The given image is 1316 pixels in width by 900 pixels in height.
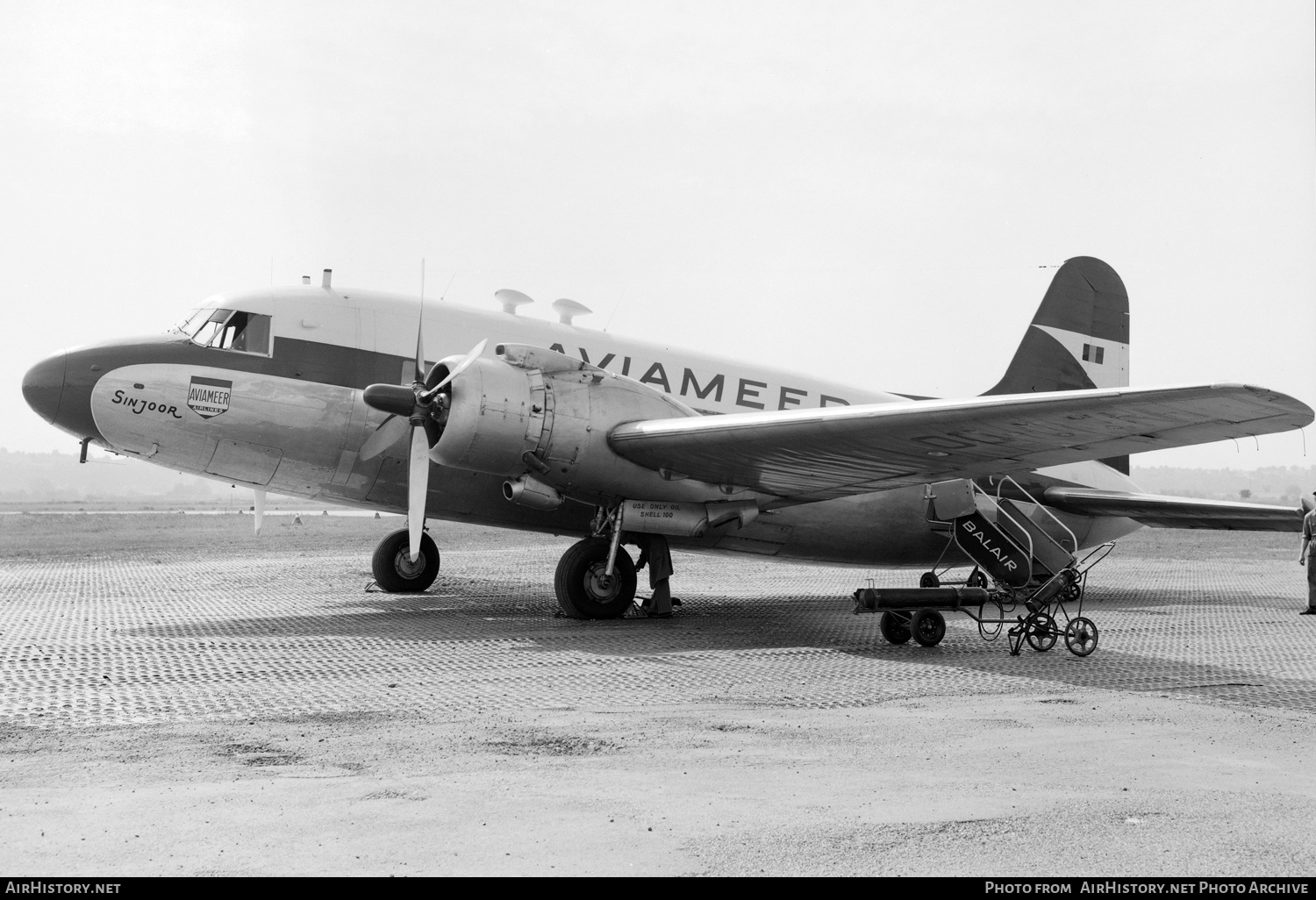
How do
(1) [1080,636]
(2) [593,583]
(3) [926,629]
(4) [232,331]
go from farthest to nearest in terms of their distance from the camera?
(4) [232,331]
(2) [593,583]
(3) [926,629]
(1) [1080,636]

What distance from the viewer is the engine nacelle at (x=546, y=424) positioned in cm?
1142

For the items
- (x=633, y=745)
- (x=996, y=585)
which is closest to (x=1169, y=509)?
(x=996, y=585)

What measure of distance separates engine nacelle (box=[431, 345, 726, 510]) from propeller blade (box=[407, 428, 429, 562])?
1.02 m

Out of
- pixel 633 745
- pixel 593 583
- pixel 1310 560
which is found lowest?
pixel 593 583

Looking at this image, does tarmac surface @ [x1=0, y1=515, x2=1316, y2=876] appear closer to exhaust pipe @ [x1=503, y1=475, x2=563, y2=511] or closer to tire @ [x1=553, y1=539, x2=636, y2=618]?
tire @ [x1=553, y1=539, x2=636, y2=618]

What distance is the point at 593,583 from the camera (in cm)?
1243

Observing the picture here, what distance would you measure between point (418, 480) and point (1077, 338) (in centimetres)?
1119

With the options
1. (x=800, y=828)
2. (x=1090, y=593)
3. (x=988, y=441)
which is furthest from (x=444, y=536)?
(x=800, y=828)

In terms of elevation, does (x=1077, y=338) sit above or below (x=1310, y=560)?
above

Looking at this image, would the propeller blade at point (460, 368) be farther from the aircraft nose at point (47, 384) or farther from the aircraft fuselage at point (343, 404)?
the aircraft nose at point (47, 384)

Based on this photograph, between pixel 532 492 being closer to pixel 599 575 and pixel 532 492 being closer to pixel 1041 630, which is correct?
pixel 599 575

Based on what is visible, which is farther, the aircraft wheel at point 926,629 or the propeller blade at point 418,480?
the propeller blade at point 418,480

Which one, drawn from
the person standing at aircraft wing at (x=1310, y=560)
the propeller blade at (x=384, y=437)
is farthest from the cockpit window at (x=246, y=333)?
the person standing at aircraft wing at (x=1310, y=560)

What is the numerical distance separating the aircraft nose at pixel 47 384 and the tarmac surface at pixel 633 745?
2.31 meters
